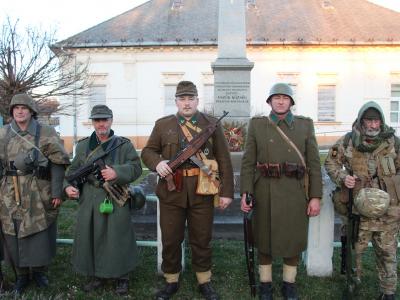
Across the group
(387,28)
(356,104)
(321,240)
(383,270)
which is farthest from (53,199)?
(387,28)

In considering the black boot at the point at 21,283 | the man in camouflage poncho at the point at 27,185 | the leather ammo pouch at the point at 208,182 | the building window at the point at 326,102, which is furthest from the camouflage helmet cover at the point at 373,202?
the building window at the point at 326,102

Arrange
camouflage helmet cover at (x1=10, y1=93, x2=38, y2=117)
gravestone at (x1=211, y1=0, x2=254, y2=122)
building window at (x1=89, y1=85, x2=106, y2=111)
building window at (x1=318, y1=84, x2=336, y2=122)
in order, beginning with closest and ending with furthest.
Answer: camouflage helmet cover at (x1=10, y1=93, x2=38, y2=117) < gravestone at (x1=211, y1=0, x2=254, y2=122) < building window at (x1=318, y1=84, x2=336, y2=122) < building window at (x1=89, y1=85, x2=106, y2=111)

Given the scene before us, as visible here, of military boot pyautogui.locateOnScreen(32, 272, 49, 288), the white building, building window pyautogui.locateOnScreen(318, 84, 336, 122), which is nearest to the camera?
military boot pyautogui.locateOnScreen(32, 272, 49, 288)

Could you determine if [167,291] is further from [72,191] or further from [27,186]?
[27,186]

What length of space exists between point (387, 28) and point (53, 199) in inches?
868

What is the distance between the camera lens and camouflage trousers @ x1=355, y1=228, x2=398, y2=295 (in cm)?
370

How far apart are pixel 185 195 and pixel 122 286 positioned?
3.94ft

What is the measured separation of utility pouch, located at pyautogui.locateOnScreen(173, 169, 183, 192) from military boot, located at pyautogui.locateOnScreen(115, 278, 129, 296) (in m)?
1.18

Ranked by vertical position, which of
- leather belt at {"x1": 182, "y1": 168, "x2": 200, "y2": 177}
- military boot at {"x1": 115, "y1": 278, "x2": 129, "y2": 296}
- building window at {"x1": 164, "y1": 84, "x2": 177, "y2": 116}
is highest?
building window at {"x1": 164, "y1": 84, "x2": 177, "y2": 116}

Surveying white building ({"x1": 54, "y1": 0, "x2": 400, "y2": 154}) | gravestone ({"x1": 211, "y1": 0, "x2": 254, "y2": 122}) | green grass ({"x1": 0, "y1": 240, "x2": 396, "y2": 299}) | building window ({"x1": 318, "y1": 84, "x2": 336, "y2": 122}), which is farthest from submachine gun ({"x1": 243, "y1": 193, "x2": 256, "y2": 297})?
building window ({"x1": 318, "y1": 84, "x2": 336, "y2": 122})

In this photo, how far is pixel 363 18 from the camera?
74.0 feet

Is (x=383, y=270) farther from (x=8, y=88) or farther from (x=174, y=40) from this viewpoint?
(x=174, y=40)

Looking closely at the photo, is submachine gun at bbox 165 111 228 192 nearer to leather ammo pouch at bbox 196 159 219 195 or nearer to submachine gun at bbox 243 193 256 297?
leather ammo pouch at bbox 196 159 219 195

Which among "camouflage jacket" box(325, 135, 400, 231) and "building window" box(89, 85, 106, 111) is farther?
"building window" box(89, 85, 106, 111)
